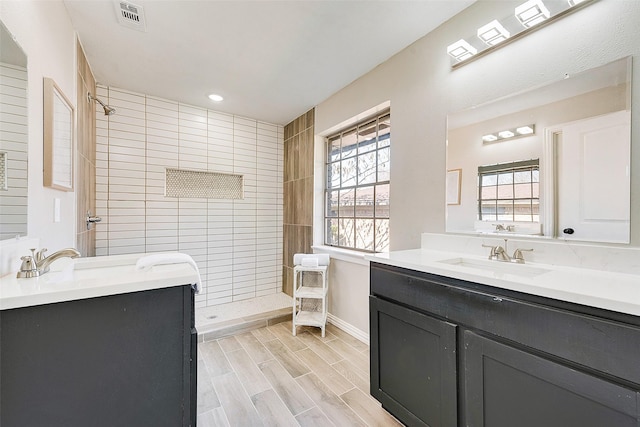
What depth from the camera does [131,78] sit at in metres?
2.48

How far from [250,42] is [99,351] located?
6.71 feet

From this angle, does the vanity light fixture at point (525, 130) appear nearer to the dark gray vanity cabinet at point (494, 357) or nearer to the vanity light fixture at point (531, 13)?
the vanity light fixture at point (531, 13)

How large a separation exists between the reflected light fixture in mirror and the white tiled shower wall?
256cm

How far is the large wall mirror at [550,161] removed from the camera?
115 centimetres

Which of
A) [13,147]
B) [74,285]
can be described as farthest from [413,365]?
[13,147]

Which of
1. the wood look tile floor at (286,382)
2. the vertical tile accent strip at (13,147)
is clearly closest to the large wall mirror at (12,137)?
the vertical tile accent strip at (13,147)

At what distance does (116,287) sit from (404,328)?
128 cm

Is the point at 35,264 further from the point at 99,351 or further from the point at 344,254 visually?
the point at 344,254

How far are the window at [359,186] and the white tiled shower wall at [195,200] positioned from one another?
993mm

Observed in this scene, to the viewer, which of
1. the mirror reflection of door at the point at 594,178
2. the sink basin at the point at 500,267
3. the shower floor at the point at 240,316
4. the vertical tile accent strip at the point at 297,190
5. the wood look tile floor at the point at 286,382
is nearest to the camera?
Result: the mirror reflection of door at the point at 594,178

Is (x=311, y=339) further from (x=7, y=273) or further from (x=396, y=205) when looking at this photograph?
(x=7, y=273)

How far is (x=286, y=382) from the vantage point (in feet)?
6.11

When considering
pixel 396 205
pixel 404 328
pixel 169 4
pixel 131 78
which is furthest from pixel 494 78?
pixel 131 78

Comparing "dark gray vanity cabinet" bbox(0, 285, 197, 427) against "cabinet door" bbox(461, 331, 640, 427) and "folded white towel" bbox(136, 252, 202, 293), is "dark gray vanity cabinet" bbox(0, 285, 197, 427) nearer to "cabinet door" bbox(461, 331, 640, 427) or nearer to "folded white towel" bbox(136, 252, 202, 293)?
"folded white towel" bbox(136, 252, 202, 293)
